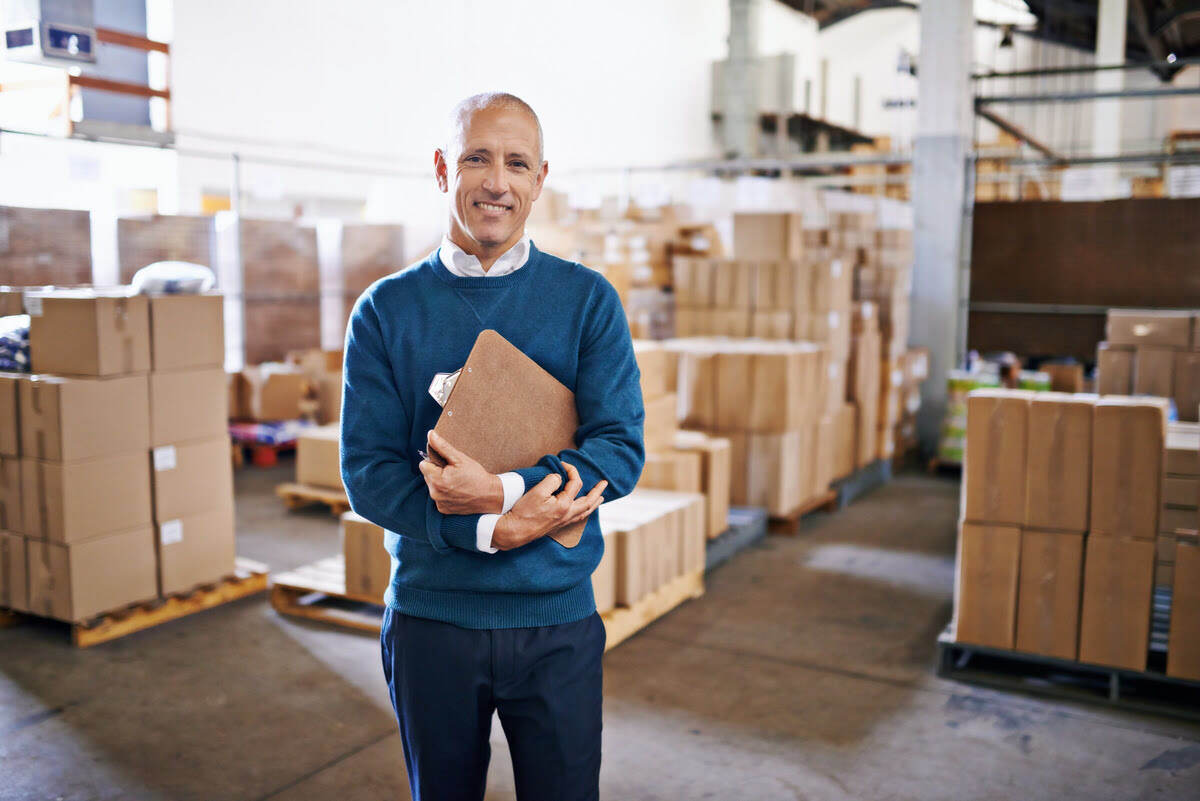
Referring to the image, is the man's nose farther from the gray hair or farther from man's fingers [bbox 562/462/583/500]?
man's fingers [bbox 562/462/583/500]

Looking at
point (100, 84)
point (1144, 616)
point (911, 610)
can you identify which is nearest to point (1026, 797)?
point (1144, 616)

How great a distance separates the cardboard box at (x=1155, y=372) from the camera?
6.00 meters

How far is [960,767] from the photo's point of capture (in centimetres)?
339

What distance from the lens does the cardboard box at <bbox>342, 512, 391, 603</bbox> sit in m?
4.52

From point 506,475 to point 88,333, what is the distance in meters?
Answer: 3.47

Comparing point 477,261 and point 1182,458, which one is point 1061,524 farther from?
point 477,261

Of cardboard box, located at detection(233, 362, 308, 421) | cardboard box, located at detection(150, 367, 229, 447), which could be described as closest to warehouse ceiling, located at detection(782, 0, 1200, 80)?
cardboard box, located at detection(233, 362, 308, 421)

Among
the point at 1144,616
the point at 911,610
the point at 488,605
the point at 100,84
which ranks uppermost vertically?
the point at 100,84

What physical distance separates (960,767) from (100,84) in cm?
1175

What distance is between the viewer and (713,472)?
18.9 feet

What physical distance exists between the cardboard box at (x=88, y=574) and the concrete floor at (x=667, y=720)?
172mm

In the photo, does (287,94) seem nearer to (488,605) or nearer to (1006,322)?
(1006,322)

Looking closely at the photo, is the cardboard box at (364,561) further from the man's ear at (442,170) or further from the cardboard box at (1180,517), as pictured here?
the cardboard box at (1180,517)

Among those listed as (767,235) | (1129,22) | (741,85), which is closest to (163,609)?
(767,235)
